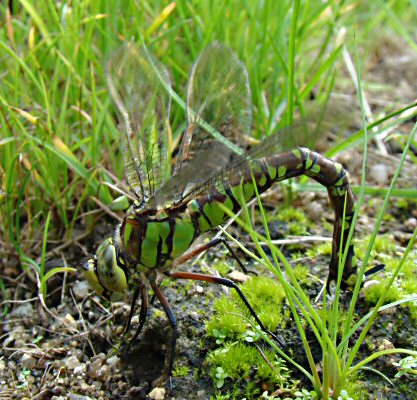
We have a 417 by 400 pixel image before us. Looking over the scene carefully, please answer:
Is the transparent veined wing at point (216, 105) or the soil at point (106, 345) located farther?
the transparent veined wing at point (216, 105)

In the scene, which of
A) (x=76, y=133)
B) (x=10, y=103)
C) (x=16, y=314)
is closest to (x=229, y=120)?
(x=76, y=133)

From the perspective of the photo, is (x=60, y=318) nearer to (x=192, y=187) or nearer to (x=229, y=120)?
(x=192, y=187)

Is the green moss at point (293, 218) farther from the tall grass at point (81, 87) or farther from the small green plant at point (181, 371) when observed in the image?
the small green plant at point (181, 371)

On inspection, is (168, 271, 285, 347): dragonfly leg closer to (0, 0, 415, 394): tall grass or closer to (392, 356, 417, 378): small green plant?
(392, 356, 417, 378): small green plant

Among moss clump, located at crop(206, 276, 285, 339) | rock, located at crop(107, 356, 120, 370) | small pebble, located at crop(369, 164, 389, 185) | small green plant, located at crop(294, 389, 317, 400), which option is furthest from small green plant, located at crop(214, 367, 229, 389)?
small pebble, located at crop(369, 164, 389, 185)

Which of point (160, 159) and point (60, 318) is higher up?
point (160, 159)

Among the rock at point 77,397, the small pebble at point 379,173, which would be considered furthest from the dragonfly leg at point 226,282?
the small pebble at point 379,173

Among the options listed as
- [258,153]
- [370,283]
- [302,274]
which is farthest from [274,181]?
[370,283]
